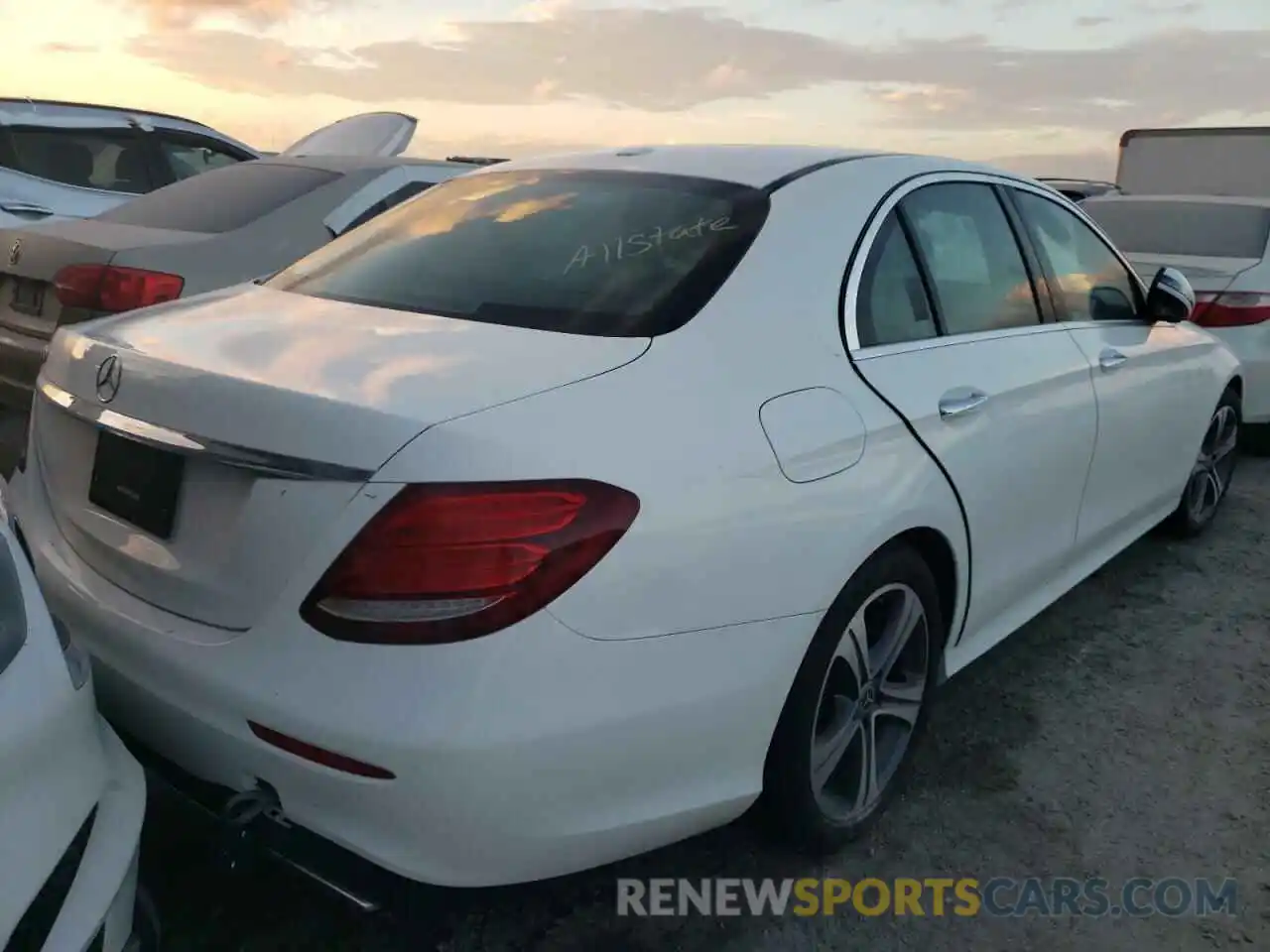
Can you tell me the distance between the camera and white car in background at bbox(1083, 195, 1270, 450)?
5.80 metres

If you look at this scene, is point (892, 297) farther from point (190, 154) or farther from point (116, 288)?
point (190, 154)

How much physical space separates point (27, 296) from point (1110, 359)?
382cm

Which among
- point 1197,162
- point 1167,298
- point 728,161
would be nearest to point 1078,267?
point 1167,298

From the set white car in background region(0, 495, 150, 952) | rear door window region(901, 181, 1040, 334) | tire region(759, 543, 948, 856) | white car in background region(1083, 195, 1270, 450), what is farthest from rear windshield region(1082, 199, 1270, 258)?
white car in background region(0, 495, 150, 952)

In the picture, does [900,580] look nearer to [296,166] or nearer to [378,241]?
[378,241]

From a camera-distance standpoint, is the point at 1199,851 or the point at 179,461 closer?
the point at 179,461

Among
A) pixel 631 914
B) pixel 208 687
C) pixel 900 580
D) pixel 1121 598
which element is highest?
pixel 208 687

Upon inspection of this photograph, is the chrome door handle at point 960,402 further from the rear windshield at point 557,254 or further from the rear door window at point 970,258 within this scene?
the rear windshield at point 557,254

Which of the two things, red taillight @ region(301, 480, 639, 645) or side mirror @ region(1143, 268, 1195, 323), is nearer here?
red taillight @ region(301, 480, 639, 645)

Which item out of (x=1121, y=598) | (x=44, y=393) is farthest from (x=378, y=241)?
(x=1121, y=598)

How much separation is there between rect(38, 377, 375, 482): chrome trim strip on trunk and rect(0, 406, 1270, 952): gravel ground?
3.22 ft

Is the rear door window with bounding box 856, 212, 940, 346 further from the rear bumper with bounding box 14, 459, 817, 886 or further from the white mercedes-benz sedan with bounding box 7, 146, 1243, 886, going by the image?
the rear bumper with bounding box 14, 459, 817, 886

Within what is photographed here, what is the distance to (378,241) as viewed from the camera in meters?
2.88

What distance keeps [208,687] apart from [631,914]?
3.39ft
